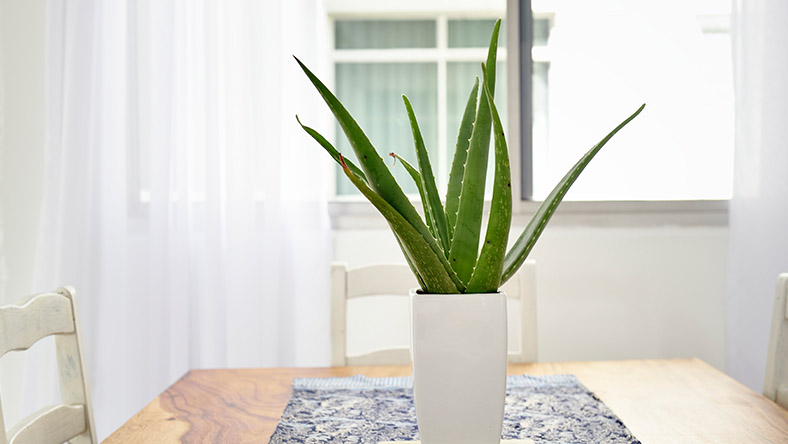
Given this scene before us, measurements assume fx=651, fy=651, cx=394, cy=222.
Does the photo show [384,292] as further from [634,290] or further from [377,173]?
[634,290]

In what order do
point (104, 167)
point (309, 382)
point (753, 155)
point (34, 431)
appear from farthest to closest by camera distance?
1. point (104, 167)
2. point (753, 155)
3. point (309, 382)
4. point (34, 431)

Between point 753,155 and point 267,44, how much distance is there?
152 cm

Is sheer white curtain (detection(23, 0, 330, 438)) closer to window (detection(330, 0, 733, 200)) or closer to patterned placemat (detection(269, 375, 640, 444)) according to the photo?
window (detection(330, 0, 733, 200))

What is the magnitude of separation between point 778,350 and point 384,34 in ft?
5.49

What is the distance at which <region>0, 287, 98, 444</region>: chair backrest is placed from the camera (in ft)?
2.68

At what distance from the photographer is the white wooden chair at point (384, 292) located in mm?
1371

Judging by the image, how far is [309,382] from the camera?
3.70 ft

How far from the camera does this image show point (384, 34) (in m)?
2.32

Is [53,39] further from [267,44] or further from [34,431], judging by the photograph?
[34,431]

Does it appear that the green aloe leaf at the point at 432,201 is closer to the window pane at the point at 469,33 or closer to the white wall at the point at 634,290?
the white wall at the point at 634,290

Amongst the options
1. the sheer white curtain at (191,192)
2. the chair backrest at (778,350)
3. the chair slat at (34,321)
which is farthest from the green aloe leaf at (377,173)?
the sheer white curtain at (191,192)

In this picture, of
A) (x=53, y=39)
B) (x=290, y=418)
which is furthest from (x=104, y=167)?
(x=290, y=418)

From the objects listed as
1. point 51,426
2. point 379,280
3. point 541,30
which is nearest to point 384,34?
point 541,30

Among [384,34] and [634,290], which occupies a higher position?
[384,34]
